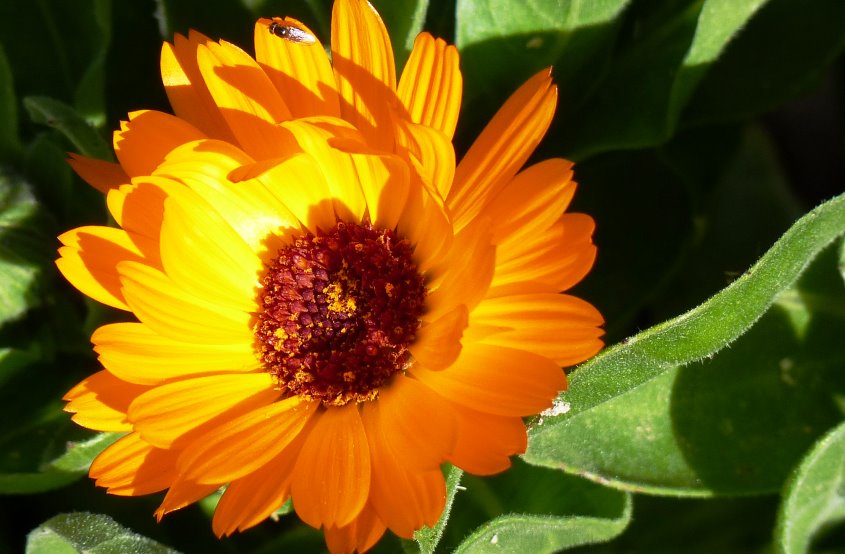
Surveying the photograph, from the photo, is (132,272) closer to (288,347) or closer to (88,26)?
(288,347)

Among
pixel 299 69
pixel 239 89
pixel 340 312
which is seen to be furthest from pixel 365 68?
pixel 340 312

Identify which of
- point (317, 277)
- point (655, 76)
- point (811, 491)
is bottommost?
point (811, 491)

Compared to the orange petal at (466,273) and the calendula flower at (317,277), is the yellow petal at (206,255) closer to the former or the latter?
the calendula flower at (317,277)

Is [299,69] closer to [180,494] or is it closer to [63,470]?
[180,494]

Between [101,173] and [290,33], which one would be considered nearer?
[290,33]

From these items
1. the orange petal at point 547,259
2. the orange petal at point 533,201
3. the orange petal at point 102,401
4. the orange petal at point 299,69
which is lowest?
the orange petal at point 102,401

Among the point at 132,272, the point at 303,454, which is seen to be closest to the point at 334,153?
the point at 132,272

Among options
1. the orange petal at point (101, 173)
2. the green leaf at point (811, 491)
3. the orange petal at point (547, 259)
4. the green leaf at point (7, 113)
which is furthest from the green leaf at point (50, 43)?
the green leaf at point (811, 491)
